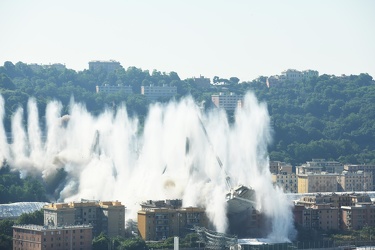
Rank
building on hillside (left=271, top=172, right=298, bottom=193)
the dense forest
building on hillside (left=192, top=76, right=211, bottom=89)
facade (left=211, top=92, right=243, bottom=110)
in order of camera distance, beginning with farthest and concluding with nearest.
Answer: building on hillside (left=192, top=76, right=211, bottom=89), facade (left=211, top=92, right=243, bottom=110), the dense forest, building on hillside (left=271, top=172, right=298, bottom=193)

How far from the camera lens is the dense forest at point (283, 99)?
9888 cm

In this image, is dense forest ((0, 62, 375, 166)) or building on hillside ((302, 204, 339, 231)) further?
dense forest ((0, 62, 375, 166))

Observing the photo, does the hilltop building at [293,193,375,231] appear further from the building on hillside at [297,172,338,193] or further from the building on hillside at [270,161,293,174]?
the building on hillside at [270,161,293,174]

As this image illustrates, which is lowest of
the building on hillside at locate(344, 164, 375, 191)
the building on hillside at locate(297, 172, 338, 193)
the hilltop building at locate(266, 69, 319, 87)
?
the building on hillside at locate(297, 172, 338, 193)

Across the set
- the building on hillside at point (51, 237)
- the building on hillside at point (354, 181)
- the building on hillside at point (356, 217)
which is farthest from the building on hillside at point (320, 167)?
the building on hillside at point (51, 237)

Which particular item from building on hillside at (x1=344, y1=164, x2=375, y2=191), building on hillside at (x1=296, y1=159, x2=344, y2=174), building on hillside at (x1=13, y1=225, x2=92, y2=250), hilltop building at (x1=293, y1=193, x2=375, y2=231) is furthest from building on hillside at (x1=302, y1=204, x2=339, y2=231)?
building on hillside at (x1=344, y1=164, x2=375, y2=191)

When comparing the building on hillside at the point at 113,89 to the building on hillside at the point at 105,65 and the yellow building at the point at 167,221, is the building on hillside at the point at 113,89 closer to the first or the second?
the building on hillside at the point at 105,65

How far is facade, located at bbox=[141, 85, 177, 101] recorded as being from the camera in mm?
121812

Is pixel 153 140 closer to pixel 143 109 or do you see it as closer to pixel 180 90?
pixel 143 109

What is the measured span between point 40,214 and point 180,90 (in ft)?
220

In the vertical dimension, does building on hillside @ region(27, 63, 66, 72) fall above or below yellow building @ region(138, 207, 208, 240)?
above

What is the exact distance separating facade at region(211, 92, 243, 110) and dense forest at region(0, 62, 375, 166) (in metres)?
0.93

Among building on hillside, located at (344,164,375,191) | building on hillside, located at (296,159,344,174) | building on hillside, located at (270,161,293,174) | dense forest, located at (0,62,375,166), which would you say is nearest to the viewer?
building on hillside, located at (270,161,293,174)

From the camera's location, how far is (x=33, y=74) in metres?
123
